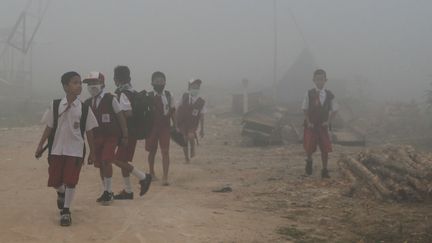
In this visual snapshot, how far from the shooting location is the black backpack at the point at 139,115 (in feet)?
24.6

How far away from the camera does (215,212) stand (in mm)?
6648

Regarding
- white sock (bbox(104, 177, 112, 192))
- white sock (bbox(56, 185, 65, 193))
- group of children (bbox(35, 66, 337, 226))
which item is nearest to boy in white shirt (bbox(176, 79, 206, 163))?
group of children (bbox(35, 66, 337, 226))

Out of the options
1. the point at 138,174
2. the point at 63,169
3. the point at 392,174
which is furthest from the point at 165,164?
the point at 392,174

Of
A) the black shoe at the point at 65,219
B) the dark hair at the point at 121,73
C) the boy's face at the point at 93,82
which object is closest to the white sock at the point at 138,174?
the dark hair at the point at 121,73

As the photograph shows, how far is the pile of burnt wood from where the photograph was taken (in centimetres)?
738

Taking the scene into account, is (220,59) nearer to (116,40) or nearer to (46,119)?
(116,40)

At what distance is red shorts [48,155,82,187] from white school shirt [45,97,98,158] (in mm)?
70

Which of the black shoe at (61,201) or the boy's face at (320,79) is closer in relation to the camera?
the black shoe at (61,201)

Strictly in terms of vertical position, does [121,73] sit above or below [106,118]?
above

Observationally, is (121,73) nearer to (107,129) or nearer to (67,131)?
(107,129)

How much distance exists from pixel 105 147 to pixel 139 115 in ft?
2.73

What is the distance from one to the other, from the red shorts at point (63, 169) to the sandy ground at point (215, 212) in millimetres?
434

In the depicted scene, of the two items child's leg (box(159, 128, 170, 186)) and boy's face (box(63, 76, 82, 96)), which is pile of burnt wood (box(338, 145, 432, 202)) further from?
boy's face (box(63, 76, 82, 96))

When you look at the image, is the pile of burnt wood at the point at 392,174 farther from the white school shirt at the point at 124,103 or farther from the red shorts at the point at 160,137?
the white school shirt at the point at 124,103
